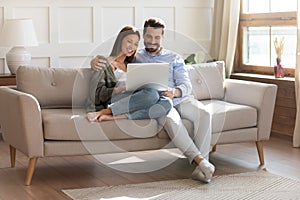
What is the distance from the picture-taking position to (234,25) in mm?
6055

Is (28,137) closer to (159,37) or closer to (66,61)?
(159,37)

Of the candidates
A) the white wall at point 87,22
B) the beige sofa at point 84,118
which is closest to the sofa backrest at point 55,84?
the beige sofa at point 84,118

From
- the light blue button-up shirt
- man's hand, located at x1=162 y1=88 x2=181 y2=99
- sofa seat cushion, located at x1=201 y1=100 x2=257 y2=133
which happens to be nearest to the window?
sofa seat cushion, located at x1=201 y1=100 x2=257 y2=133

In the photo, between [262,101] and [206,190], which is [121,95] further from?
[262,101]

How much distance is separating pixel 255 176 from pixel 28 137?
59.7 inches

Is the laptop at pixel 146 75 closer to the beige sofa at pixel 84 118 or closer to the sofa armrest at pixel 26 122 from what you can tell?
the beige sofa at pixel 84 118

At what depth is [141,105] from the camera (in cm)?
397

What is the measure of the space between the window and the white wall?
501mm

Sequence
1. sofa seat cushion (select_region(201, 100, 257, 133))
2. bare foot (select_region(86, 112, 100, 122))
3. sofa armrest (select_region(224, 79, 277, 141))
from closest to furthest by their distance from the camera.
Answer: bare foot (select_region(86, 112, 100, 122))
sofa seat cushion (select_region(201, 100, 257, 133))
sofa armrest (select_region(224, 79, 277, 141))

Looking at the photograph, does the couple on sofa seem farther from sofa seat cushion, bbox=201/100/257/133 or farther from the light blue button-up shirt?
sofa seat cushion, bbox=201/100/257/133

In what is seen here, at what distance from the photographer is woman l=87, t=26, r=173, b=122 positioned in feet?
13.0

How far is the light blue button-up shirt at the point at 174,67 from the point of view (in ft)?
13.8

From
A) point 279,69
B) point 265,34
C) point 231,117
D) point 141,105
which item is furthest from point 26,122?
point 265,34

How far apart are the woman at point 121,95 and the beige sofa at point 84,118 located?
2.5 inches
